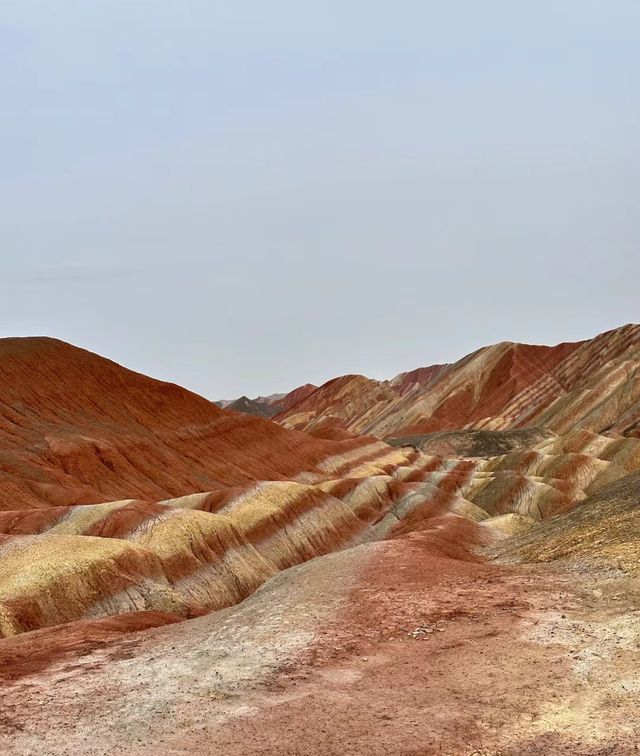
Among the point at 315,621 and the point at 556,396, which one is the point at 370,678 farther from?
the point at 556,396

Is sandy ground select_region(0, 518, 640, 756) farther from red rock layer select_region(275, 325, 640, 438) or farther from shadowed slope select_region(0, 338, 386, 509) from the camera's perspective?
red rock layer select_region(275, 325, 640, 438)

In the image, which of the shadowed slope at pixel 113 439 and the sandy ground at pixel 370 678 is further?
the shadowed slope at pixel 113 439

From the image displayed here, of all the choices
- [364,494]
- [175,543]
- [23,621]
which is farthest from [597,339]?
[23,621]

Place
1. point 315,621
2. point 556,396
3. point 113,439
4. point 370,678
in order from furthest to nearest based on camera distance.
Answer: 1. point 556,396
2. point 113,439
3. point 315,621
4. point 370,678

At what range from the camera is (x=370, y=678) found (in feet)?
48.5

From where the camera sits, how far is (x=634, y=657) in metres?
14.2

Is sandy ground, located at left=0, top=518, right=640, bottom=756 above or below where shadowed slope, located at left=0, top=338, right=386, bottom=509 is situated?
below

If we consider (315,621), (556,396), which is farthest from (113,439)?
(556,396)

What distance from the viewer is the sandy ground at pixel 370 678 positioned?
12.0 meters

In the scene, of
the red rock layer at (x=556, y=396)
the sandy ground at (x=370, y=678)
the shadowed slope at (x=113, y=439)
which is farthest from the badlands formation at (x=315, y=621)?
the red rock layer at (x=556, y=396)

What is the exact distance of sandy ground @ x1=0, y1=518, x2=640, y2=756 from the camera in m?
12.0

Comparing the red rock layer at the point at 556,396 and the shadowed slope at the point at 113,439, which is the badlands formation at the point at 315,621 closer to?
the shadowed slope at the point at 113,439

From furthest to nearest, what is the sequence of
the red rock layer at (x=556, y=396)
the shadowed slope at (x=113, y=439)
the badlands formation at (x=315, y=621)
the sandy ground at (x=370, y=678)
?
1. the red rock layer at (x=556, y=396)
2. the shadowed slope at (x=113, y=439)
3. the badlands formation at (x=315, y=621)
4. the sandy ground at (x=370, y=678)

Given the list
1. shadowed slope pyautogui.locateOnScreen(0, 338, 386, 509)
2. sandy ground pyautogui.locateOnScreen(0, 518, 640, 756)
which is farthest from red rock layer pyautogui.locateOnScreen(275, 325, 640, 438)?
sandy ground pyautogui.locateOnScreen(0, 518, 640, 756)
